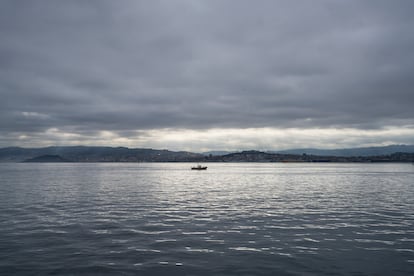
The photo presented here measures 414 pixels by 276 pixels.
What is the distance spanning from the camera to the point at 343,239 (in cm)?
2589

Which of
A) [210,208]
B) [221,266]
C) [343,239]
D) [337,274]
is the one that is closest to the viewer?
[337,274]

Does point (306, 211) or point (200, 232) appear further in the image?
point (306, 211)

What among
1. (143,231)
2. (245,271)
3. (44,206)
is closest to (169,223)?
(143,231)

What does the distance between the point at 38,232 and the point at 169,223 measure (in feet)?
39.5

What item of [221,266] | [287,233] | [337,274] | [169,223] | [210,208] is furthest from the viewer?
[210,208]

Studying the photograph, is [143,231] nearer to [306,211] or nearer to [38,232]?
[38,232]

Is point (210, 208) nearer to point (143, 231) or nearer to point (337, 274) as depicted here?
point (143, 231)

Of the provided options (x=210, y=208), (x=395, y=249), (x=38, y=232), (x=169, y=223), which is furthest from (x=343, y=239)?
(x=38, y=232)

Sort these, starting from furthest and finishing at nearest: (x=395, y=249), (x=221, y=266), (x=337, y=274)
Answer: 1. (x=395, y=249)
2. (x=221, y=266)
3. (x=337, y=274)

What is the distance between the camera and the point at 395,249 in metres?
23.1

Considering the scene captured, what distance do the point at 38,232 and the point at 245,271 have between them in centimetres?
1993

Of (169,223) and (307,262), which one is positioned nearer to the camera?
(307,262)

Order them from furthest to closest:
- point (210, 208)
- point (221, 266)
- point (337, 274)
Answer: point (210, 208) → point (221, 266) → point (337, 274)

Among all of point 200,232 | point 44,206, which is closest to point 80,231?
point 200,232
